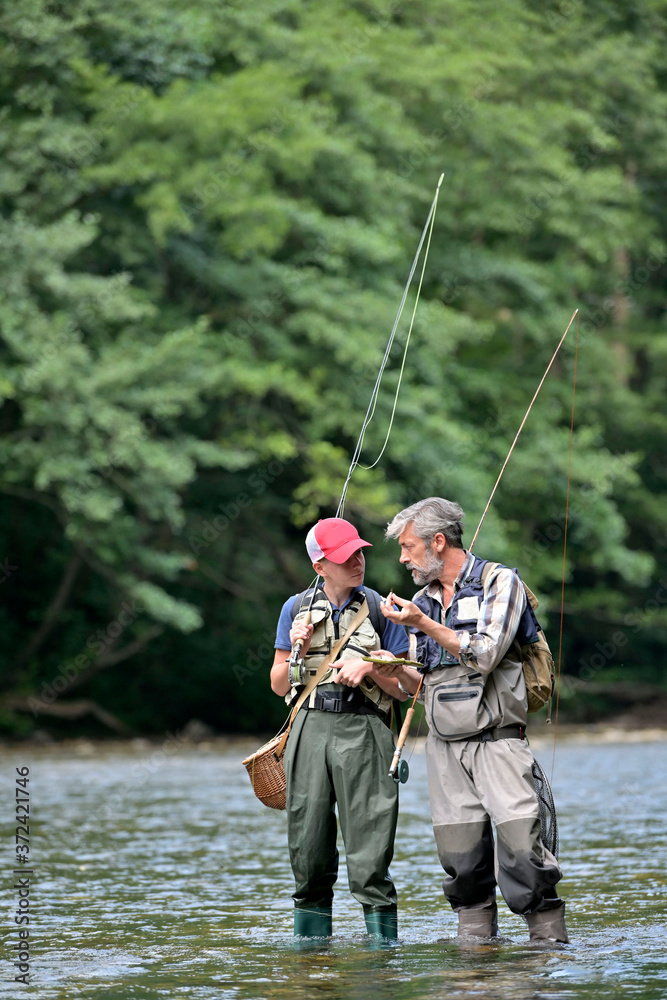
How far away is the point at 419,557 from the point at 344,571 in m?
0.34

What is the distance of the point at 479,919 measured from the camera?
5.42m

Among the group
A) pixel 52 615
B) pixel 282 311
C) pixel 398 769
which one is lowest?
pixel 52 615

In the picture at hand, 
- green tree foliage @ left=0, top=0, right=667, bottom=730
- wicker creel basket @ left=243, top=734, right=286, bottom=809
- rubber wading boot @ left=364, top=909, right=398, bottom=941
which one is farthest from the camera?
green tree foliage @ left=0, top=0, right=667, bottom=730

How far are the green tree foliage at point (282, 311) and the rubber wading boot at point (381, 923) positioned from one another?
38.4 ft

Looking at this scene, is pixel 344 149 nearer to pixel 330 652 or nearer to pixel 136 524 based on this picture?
pixel 136 524

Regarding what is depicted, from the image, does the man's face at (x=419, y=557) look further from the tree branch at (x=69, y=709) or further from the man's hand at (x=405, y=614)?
the tree branch at (x=69, y=709)

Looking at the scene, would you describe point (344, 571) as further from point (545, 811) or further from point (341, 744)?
point (545, 811)

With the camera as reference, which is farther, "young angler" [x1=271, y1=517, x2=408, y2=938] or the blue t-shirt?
the blue t-shirt

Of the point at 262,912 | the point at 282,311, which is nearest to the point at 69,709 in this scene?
the point at 282,311

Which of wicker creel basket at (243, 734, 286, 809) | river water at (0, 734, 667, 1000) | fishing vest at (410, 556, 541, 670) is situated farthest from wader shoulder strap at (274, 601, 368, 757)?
river water at (0, 734, 667, 1000)

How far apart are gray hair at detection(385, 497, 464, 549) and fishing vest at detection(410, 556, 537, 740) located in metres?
0.16

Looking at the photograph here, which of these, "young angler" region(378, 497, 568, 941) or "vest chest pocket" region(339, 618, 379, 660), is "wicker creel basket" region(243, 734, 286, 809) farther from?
"young angler" region(378, 497, 568, 941)

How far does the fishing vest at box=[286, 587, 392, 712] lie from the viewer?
5438 millimetres

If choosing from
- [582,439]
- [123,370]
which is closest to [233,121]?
[123,370]
